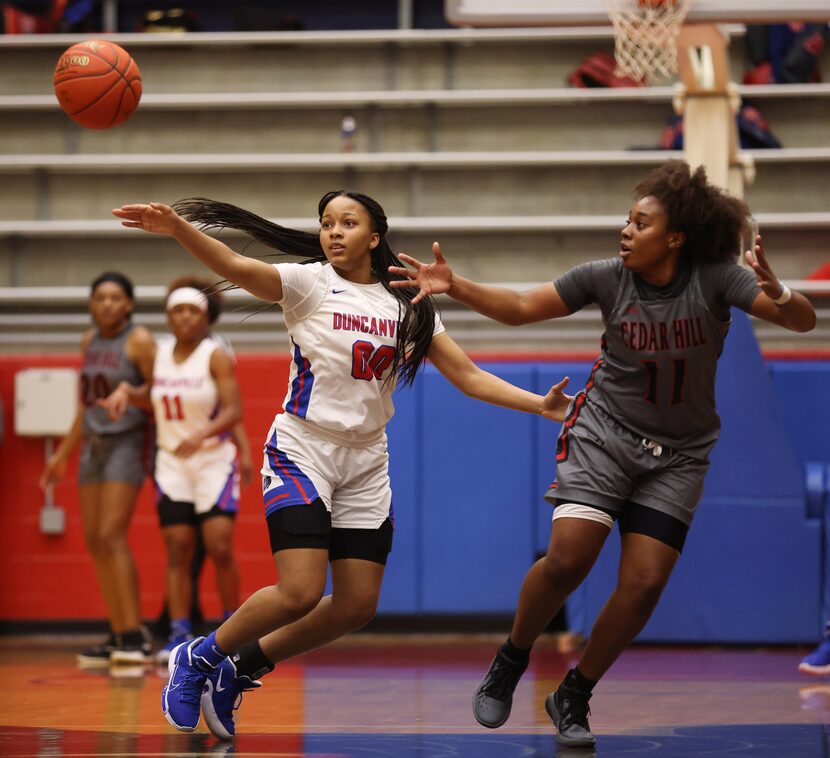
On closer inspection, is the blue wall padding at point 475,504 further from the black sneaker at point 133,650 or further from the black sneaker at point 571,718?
the black sneaker at point 571,718

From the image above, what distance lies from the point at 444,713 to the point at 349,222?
6.33 feet

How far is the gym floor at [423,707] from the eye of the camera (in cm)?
402

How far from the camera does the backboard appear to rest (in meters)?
6.29

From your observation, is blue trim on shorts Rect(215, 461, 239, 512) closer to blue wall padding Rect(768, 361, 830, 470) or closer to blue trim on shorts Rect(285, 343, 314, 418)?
blue trim on shorts Rect(285, 343, 314, 418)

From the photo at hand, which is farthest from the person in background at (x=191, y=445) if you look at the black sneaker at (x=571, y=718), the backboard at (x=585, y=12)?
the black sneaker at (x=571, y=718)

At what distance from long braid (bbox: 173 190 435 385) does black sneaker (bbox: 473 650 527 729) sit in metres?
1.00

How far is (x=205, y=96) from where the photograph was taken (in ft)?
32.2

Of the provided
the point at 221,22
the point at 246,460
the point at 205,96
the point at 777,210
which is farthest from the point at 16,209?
the point at 777,210

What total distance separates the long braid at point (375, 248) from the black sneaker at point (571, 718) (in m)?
1.15

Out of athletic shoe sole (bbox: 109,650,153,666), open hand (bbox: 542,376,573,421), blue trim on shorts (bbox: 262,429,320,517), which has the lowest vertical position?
athletic shoe sole (bbox: 109,650,153,666)

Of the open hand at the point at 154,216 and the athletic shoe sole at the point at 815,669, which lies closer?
the open hand at the point at 154,216

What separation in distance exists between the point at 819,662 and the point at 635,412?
2.64m

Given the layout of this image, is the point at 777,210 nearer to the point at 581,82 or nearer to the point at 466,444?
the point at 581,82

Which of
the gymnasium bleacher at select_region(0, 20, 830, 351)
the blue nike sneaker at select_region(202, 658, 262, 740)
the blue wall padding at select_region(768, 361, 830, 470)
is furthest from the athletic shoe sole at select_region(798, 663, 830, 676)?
the gymnasium bleacher at select_region(0, 20, 830, 351)
